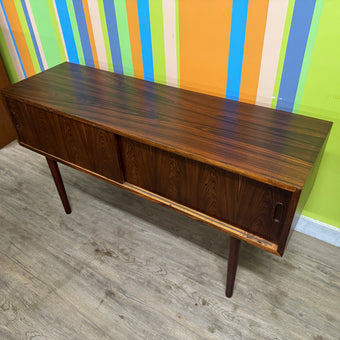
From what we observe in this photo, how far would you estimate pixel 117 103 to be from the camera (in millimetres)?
1329

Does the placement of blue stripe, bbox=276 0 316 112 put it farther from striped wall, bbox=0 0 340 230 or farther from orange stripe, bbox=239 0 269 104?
orange stripe, bbox=239 0 269 104

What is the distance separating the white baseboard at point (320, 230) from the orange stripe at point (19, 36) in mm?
2044

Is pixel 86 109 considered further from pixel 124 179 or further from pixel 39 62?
pixel 39 62

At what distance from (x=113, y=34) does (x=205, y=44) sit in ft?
1.75

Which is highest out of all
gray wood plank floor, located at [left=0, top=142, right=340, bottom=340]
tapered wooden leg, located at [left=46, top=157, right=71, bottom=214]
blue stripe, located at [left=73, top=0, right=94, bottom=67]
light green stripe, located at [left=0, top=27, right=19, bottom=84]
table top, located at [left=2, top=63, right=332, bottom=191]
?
blue stripe, located at [left=73, top=0, right=94, bottom=67]

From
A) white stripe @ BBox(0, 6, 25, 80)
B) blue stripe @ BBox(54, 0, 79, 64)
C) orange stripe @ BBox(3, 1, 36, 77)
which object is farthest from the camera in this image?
white stripe @ BBox(0, 6, 25, 80)

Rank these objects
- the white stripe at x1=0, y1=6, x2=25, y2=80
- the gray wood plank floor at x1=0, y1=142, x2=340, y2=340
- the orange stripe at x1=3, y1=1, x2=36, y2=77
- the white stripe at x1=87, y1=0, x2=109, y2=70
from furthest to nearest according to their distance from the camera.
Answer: the white stripe at x1=0, y1=6, x2=25, y2=80
the orange stripe at x1=3, y1=1, x2=36, y2=77
the white stripe at x1=87, y1=0, x2=109, y2=70
the gray wood plank floor at x1=0, y1=142, x2=340, y2=340

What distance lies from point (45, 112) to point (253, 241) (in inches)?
39.7

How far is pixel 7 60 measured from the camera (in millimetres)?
2363

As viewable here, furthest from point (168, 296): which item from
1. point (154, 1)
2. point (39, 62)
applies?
point (39, 62)

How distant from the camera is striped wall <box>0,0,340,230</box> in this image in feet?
3.93

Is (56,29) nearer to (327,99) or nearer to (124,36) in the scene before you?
(124,36)

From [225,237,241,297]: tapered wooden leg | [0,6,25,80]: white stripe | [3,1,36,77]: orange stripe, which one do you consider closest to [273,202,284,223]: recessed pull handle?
[225,237,241,297]: tapered wooden leg

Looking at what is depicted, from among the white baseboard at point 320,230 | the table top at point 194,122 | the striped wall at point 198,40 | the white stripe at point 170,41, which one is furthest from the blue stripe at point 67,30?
the white baseboard at point 320,230
